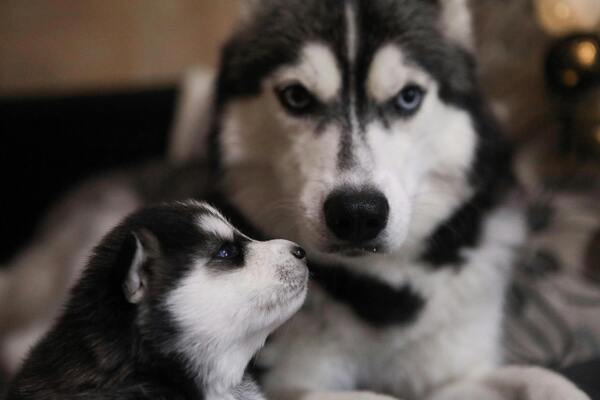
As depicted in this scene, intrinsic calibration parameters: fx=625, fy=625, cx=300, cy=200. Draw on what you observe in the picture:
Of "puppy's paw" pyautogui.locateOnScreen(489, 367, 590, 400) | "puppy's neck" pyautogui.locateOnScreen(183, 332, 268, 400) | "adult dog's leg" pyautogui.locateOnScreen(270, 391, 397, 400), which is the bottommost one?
"adult dog's leg" pyautogui.locateOnScreen(270, 391, 397, 400)

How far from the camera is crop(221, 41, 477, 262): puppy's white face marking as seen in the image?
100cm

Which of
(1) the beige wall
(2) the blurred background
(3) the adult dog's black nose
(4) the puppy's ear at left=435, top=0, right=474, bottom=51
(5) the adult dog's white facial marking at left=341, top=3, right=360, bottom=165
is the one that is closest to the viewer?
(3) the adult dog's black nose

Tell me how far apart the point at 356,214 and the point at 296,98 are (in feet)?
1.02

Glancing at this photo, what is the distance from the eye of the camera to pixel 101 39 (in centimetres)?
280

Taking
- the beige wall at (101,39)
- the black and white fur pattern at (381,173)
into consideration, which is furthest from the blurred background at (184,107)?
the black and white fur pattern at (381,173)

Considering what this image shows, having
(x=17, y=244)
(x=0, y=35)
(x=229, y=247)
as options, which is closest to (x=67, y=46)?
(x=0, y=35)

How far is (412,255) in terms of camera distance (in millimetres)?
1208

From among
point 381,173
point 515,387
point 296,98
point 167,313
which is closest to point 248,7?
point 296,98

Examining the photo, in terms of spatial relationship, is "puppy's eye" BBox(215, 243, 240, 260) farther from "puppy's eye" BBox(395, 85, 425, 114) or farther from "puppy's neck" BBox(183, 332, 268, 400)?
"puppy's eye" BBox(395, 85, 425, 114)

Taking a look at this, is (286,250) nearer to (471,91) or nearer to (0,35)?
(471,91)

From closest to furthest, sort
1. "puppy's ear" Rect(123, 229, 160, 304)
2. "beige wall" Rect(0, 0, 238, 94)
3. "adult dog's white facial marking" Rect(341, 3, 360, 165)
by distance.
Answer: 1. "puppy's ear" Rect(123, 229, 160, 304)
2. "adult dog's white facial marking" Rect(341, 3, 360, 165)
3. "beige wall" Rect(0, 0, 238, 94)

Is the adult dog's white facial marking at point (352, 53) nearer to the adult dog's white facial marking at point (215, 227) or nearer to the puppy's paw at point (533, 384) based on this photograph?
the adult dog's white facial marking at point (215, 227)

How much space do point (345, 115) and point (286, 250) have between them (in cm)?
37

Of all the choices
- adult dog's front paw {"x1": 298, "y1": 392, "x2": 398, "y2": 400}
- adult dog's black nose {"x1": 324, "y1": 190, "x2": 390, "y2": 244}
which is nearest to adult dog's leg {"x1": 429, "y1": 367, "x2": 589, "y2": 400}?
adult dog's front paw {"x1": 298, "y1": 392, "x2": 398, "y2": 400}
